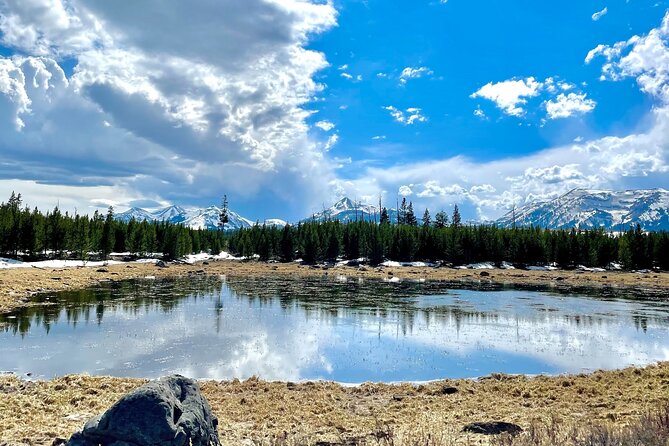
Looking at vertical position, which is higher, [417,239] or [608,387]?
[417,239]

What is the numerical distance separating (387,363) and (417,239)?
108285 mm

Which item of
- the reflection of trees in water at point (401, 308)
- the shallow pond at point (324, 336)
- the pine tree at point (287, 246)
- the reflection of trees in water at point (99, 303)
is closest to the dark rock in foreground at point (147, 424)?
the shallow pond at point (324, 336)

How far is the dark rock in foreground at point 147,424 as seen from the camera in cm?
995

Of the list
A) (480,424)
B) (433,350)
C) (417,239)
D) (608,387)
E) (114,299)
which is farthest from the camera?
(417,239)

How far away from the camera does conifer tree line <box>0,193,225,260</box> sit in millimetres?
97375

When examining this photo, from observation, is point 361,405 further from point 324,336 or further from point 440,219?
point 440,219

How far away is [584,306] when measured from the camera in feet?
173

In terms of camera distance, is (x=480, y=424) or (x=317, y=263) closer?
(x=480, y=424)

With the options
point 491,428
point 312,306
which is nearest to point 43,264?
point 312,306

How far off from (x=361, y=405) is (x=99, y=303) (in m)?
39.0

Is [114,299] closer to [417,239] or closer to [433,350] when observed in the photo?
[433,350]

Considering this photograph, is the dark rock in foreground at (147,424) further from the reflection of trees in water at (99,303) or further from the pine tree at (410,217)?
the pine tree at (410,217)

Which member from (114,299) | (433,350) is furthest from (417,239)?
(433,350)

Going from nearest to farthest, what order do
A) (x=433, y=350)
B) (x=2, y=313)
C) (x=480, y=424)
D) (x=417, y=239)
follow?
1. (x=480, y=424)
2. (x=433, y=350)
3. (x=2, y=313)
4. (x=417, y=239)
